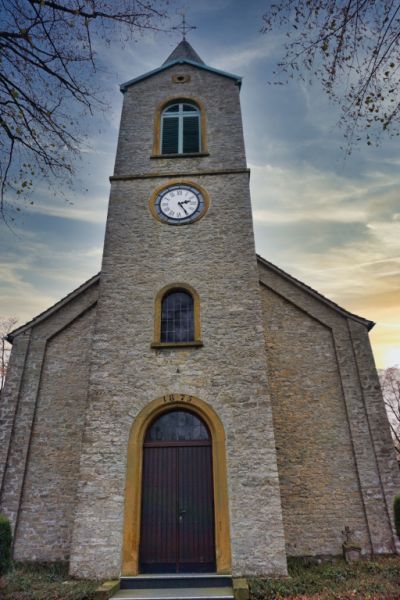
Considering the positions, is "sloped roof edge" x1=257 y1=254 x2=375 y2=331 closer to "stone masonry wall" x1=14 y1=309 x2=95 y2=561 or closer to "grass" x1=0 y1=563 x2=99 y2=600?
"stone masonry wall" x1=14 y1=309 x2=95 y2=561

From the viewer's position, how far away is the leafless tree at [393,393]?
2939 centimetres

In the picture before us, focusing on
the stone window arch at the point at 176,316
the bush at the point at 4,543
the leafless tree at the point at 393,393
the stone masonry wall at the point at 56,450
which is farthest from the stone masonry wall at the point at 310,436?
the leafless tree at the point at 393,393

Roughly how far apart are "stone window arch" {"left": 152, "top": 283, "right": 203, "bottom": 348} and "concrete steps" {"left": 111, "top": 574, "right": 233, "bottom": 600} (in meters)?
5.15

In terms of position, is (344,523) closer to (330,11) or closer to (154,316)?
(154,316)

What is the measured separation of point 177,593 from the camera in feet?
25.3

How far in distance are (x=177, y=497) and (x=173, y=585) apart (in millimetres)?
1703

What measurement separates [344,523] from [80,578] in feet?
22.2

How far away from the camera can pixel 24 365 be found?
12.8 meters

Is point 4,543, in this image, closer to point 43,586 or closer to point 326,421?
point 43,586

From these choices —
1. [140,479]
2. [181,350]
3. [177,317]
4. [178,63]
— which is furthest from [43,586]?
[178,63]

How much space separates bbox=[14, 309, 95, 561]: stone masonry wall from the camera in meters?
10.8

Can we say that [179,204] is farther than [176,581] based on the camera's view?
Yes

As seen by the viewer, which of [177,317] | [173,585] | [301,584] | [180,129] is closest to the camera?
[301,584]

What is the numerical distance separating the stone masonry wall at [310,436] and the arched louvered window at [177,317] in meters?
3.11
